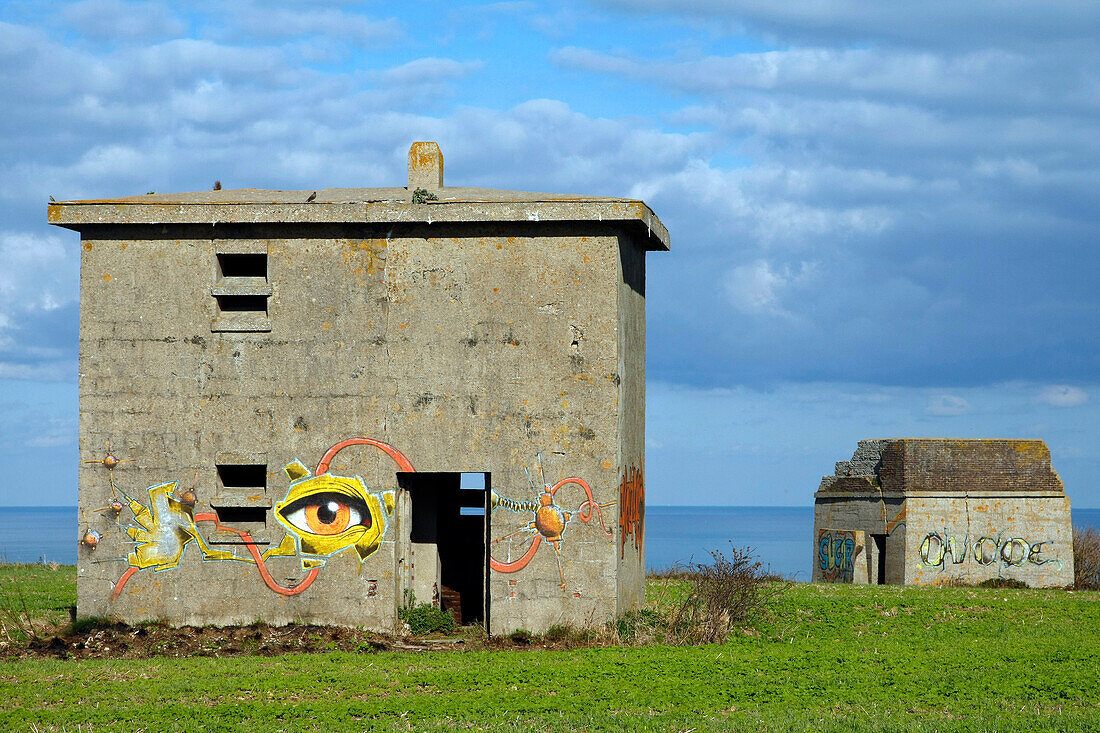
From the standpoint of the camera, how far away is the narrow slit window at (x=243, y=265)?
15648mm

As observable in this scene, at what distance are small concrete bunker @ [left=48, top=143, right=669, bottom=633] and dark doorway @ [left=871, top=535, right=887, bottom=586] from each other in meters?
14.6

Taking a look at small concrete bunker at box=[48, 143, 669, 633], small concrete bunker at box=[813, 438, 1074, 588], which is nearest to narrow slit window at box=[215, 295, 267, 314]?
small concrete bunker at box=[48, 143, 669, 633]

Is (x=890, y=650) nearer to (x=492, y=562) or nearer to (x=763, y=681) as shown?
(x=763, y=681)

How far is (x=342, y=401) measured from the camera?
594 inches

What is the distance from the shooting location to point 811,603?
1761 cm

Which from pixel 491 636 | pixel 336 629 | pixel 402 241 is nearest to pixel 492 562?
pixel 491 636

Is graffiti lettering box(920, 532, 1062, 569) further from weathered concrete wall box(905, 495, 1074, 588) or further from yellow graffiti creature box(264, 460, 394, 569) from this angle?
yellow graffiti creature box(264, 460, 394, 569)

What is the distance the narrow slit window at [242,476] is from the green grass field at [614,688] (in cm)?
268

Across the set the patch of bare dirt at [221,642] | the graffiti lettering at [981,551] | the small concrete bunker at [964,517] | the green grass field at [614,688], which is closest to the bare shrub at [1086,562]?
the small concrete bunker at [964,517]

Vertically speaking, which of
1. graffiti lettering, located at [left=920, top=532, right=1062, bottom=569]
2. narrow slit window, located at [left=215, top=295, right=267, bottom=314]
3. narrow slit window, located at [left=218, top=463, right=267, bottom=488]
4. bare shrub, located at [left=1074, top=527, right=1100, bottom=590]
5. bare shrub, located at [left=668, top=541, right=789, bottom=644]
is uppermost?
narrow slit window, located at [left=215, top=295, right=267, bottom=314]

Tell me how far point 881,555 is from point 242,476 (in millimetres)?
18434

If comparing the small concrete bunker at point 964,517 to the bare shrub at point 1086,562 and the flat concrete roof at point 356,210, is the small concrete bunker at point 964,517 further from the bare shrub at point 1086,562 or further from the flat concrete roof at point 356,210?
the flat concrete roof at point 356,210

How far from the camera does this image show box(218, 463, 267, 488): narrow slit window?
601 inches

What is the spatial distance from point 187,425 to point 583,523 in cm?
562
